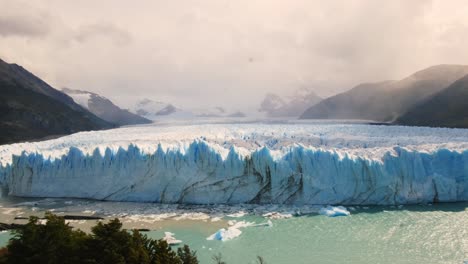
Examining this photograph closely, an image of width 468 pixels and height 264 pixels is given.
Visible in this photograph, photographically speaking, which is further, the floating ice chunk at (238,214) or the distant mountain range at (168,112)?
the distant mountain range at (168,112)

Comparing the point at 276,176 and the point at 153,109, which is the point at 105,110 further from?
the point at 276,176

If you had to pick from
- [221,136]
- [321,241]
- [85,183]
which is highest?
[221,136]

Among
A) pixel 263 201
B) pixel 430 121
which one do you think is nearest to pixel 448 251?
pixel 263 201

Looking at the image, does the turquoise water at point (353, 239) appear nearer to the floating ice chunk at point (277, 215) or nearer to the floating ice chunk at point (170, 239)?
the floating ice chunk at point (170, 239)

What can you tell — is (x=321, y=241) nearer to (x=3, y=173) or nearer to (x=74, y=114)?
(x=3, y=173)

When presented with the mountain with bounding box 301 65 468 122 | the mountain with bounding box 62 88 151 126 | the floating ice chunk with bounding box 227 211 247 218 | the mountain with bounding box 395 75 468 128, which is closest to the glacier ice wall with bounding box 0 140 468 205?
the floating ice chunk with bounding box 227 211 247 218

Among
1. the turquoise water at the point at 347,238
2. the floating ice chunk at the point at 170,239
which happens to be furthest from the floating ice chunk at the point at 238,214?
the floating ice chunk at the point at 170,239

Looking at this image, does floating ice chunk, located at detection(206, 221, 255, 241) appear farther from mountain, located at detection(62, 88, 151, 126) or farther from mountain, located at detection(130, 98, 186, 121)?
mountain, located at detection(130, 98, 186, 121)
